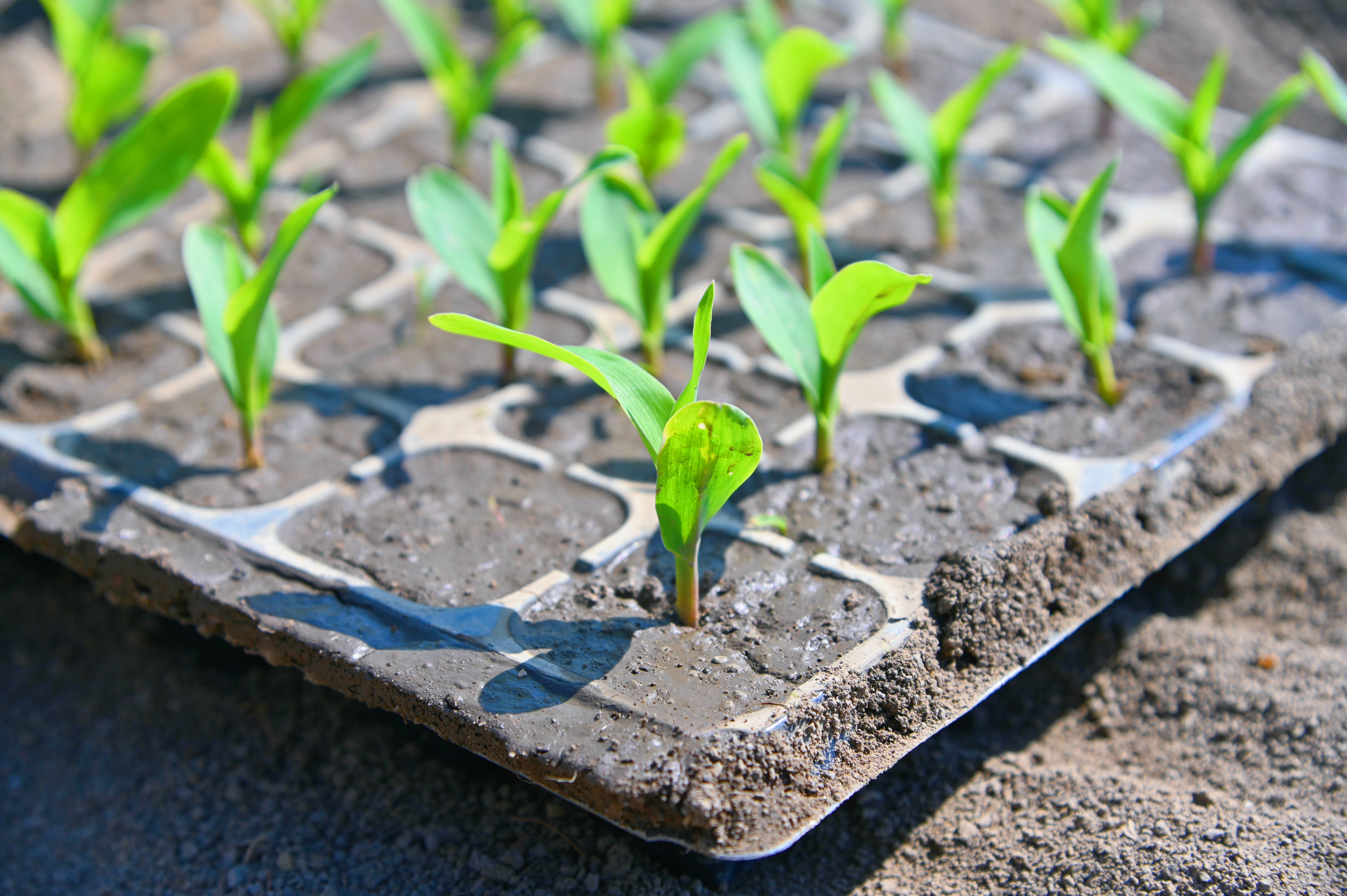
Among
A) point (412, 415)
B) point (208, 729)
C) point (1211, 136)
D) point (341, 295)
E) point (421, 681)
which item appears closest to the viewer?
point (421, 681)

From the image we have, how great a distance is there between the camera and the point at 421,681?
1332 mm

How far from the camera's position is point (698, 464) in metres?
1.28

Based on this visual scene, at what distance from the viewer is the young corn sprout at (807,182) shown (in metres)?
1.84

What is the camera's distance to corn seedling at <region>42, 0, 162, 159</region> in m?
2.36

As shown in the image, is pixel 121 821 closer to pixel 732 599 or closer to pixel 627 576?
pixel 627 576

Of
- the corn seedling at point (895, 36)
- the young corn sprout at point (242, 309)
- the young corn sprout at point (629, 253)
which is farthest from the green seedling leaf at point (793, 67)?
the young corn sprout at point (242, 309)

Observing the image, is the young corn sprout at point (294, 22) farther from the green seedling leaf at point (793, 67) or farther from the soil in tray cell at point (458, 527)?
the soil in tray cell at point (458, 527)

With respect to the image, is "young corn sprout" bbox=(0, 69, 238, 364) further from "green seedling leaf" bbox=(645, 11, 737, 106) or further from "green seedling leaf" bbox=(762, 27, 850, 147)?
"green seedling leaf" bbox=(762, 27, 850, 147)

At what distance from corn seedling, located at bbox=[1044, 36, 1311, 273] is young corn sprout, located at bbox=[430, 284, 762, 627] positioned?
114 cm

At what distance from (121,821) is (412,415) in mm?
714

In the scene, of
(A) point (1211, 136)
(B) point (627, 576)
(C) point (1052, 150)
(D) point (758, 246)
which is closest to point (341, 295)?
(D) point (758, 246)

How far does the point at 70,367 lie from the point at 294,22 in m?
1.17

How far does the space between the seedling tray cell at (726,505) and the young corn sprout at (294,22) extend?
0.43m

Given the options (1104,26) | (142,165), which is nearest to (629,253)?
(142,165)
